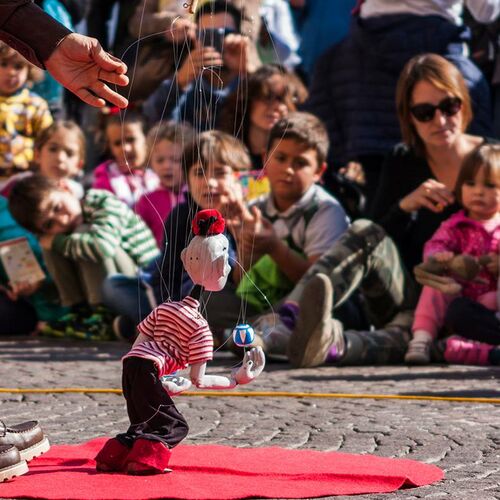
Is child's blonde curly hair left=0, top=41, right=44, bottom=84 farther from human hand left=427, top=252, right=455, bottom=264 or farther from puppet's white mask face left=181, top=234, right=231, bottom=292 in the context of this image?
puppet's white mask face left=181, top=234, right=231, bottom=292

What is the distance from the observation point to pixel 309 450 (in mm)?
4578

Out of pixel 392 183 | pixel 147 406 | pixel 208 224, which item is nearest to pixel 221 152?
pixel 392 183

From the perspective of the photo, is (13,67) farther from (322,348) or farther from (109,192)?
(322,348)

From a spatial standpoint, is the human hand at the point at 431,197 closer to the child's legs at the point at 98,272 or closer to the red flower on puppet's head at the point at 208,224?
the child's legs at the point at 98,272

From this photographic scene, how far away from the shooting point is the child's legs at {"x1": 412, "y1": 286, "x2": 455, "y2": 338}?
7484 millimetres

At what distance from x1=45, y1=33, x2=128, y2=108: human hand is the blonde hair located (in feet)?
13.1

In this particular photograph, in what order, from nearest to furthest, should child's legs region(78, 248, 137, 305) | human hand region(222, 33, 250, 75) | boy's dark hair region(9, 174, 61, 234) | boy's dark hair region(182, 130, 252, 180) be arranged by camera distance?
1. boy's dark hair region(182, 130, 252, 180)
2. boy's dark hair region(9, 174, 61, 234)
3. child's legs region(78, 248, 137, 305)
4. human hand region(222, 33, 250, 75)

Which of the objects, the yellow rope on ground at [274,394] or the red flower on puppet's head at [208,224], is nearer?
the red flower on puppet's head at [208,224]

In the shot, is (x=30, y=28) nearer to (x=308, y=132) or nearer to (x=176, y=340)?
(x=176, y=340)

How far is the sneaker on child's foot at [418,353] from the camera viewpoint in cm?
730

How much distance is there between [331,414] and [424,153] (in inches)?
116

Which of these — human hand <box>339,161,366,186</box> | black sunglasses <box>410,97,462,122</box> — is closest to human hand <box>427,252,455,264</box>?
black sunglasses <box>410,97,462,122</box>

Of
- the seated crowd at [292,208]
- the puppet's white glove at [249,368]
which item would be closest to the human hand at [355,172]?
the seated crowd at [292,208]

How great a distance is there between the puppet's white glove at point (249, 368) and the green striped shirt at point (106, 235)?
4.92 metres
